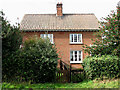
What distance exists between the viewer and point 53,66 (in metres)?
12.5

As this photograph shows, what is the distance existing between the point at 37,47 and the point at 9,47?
7.25 ft

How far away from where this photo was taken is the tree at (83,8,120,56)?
13820 millimetres

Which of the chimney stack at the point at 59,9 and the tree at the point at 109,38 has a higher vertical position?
the chimney stack at the point at 59,9

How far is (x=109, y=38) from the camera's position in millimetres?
14266

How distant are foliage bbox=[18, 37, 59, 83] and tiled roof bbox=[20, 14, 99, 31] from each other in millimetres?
10937

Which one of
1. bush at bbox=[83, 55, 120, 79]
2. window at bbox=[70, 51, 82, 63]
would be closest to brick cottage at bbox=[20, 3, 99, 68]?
window at bbox=[70, 51, 82, 63]

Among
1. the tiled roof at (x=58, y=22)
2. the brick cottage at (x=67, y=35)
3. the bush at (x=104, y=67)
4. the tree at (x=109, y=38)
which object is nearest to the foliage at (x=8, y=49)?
the bush at (x=104, y=67)

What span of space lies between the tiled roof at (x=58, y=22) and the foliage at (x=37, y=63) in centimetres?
1094

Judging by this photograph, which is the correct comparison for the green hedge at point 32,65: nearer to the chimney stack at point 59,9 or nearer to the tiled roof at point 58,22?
the tiled roof at point 58,22

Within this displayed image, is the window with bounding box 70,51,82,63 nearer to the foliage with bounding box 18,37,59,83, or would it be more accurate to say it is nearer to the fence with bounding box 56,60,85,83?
the fence with bounding box 56,60,85,83

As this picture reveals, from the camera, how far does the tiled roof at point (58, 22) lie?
78.5 ft

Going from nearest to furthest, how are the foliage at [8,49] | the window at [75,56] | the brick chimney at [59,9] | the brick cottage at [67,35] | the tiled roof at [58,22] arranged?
the foliage at [8,49] < the brick cottage at [67,35] < the tiled roof at [58,22] < the window at [75,56] < the brick chimney at [59,9]

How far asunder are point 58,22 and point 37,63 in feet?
47.8

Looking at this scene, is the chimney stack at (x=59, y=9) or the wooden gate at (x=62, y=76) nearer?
the wooden gate at (x=62, y=76)
